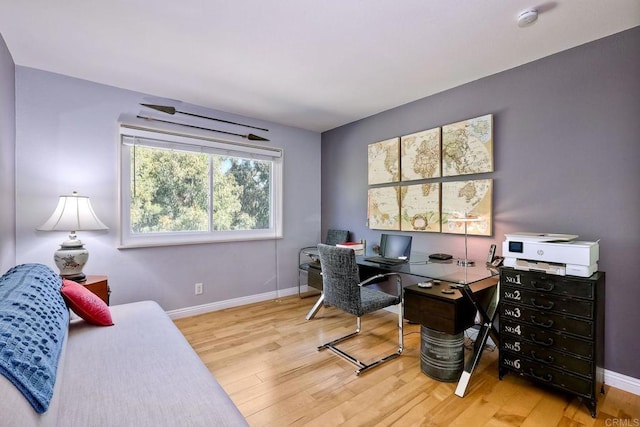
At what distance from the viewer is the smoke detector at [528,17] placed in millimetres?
1688

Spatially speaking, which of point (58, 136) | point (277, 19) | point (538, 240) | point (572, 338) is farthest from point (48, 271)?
point (572, 338)

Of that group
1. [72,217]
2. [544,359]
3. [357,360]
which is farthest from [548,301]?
[72,217]

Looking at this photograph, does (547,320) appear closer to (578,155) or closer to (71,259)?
(578,155)

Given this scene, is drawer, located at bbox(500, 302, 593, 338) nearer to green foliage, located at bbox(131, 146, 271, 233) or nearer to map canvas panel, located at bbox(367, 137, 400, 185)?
map canvas panel, located at bbox(367, 137, 400, 185)

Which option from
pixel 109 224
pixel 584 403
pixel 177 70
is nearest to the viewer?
pixel 584 403

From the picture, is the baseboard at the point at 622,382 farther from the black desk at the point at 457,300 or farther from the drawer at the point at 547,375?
the black desk at the point at 457,300

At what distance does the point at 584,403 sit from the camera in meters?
1.73

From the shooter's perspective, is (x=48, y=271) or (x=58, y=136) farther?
(x=58, y=136)

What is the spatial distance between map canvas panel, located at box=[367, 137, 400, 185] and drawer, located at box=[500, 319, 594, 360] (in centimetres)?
172

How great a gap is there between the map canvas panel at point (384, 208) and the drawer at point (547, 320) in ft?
4.54

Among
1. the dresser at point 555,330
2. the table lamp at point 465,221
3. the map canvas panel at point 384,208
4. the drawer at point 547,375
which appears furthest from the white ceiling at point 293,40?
the drawer at point 547,375

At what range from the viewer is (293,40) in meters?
2.00

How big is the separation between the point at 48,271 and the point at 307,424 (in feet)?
5.86

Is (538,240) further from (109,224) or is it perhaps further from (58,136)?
(58,136)
